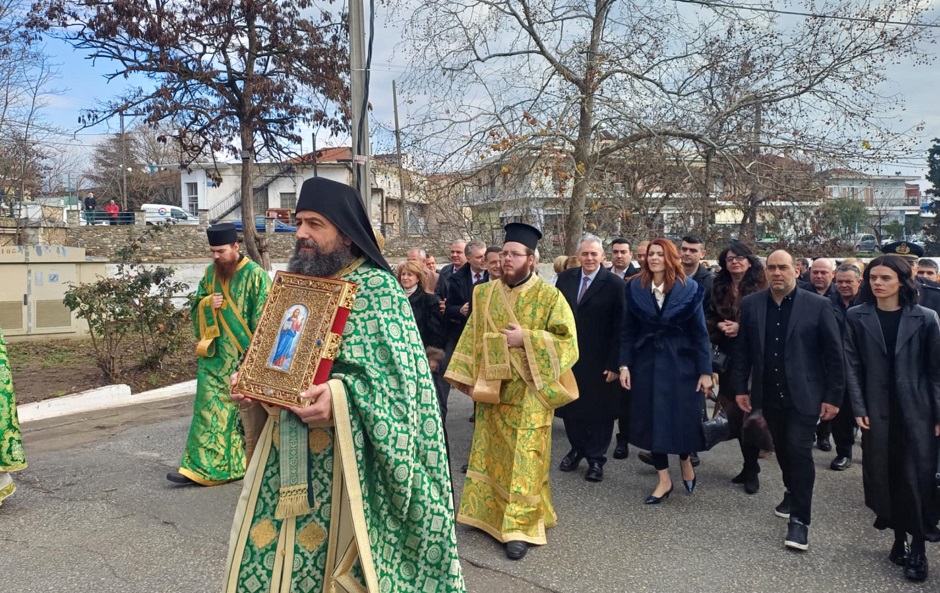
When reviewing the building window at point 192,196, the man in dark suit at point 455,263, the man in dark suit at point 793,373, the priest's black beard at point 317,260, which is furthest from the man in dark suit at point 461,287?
the building window at point 192,196

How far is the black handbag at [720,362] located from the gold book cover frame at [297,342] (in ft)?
14.5

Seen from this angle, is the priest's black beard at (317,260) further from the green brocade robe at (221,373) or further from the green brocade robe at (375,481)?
the green brocade robe at (221,373)

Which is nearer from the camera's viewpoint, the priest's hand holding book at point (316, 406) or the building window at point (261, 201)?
the priest's hand holding book at point (316, 406)

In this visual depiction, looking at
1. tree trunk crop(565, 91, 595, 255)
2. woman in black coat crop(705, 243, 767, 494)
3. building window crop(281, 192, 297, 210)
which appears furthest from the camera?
building window crop(281, 192, 297, 210)

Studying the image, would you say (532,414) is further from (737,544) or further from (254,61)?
(254,61)

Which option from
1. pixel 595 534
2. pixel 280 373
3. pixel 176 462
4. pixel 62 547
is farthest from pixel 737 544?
pixel 176 462

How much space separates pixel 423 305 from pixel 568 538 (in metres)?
2.21

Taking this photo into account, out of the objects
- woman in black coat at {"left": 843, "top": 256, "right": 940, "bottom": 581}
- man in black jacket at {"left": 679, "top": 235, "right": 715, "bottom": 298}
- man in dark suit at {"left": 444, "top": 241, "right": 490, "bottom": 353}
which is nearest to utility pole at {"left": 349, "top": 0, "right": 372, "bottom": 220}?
man in dark suit at {"left": 444, "top": 241, "right": 490, "bottom": 353}

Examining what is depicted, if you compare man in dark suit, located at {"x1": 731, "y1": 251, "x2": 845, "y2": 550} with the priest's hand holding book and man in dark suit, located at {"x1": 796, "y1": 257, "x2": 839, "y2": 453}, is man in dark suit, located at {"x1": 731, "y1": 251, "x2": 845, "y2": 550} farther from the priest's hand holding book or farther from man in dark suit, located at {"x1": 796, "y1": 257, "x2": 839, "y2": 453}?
the priest's hand holding book

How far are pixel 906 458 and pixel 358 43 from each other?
6699 millimetres

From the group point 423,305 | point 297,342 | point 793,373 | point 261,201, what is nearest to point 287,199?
point 261,201

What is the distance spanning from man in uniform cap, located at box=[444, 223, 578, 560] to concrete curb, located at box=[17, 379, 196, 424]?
602cm

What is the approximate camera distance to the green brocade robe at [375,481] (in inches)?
108

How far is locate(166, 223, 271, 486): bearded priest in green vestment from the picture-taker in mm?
6090
